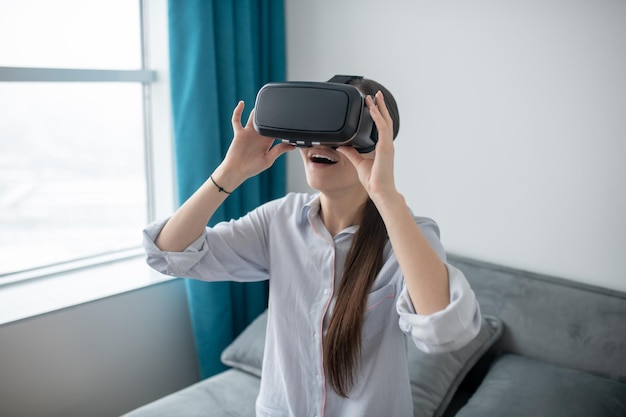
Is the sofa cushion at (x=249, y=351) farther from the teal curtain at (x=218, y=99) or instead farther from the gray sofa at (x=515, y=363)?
the teal curtain at (x=218, y=99)

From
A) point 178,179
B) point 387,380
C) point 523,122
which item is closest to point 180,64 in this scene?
point 178,179

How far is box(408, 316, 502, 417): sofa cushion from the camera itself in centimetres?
166

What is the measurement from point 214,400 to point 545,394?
885 millimetres

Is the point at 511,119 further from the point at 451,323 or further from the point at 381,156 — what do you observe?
the point at 451,323

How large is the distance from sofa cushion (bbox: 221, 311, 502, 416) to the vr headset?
33.3 inches

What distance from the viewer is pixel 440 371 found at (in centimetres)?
172

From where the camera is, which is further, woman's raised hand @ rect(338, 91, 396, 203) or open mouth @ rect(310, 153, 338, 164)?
open mouth @ rect(310, 153, 338, 164)

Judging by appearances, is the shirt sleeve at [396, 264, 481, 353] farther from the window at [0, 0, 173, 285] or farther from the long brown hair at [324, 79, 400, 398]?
the window at [0, 0, 173, 285]

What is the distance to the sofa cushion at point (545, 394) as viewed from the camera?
61.5 inches

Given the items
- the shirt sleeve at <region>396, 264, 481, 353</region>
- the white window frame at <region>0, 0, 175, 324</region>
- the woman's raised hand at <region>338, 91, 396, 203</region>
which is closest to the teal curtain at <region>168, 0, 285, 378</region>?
the white window frame at <region>0, 0, 175, 324</region>

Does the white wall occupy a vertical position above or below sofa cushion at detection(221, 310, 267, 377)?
above

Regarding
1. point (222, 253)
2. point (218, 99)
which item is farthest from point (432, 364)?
point (218, 99)

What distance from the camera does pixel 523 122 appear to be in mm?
1885

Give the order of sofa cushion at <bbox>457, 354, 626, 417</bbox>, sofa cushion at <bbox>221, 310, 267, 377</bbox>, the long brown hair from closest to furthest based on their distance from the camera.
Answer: the long brown hair
sofa cushion at <bbox>457, 354, 626, 417</bbox>
sofa cushion at <bbox>221, 310, 267, 377</bbox>
